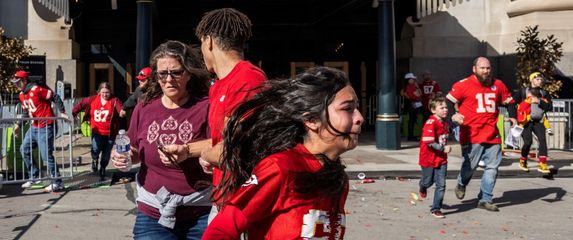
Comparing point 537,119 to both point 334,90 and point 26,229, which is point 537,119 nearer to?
point 26,229

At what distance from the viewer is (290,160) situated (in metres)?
2.27

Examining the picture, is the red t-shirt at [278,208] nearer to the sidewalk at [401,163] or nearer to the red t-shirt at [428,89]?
the sidewalk at [401,163]

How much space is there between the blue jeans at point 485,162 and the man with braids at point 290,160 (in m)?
6.66

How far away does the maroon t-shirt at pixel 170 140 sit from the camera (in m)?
3.72

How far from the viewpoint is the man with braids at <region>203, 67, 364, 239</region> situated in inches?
87.3

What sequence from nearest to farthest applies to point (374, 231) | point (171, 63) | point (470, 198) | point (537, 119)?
1. point (171, 63)
2. point (374, 231)
3. point (470, 198)
4. point (537, 119)

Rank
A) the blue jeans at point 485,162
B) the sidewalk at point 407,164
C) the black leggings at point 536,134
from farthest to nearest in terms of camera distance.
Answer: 1. the sidewalk at point 407,164
2. the black leggings at point 536,134
3. the blue jeans at point 485,162

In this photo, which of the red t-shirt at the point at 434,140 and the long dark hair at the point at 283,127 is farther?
the red t-shirt at the point at 434,140

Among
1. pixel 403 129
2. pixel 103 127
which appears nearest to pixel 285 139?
pixel 103 127

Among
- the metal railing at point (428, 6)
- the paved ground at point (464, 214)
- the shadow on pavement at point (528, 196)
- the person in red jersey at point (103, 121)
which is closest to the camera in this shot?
the paved ground at point (464, 214)

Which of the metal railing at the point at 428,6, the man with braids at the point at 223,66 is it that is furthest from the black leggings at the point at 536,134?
the man with braids at the point at 223,66

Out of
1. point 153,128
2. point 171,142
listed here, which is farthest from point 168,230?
point 153,128

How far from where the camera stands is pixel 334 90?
2.33 m

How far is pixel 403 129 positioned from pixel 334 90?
19237mm
